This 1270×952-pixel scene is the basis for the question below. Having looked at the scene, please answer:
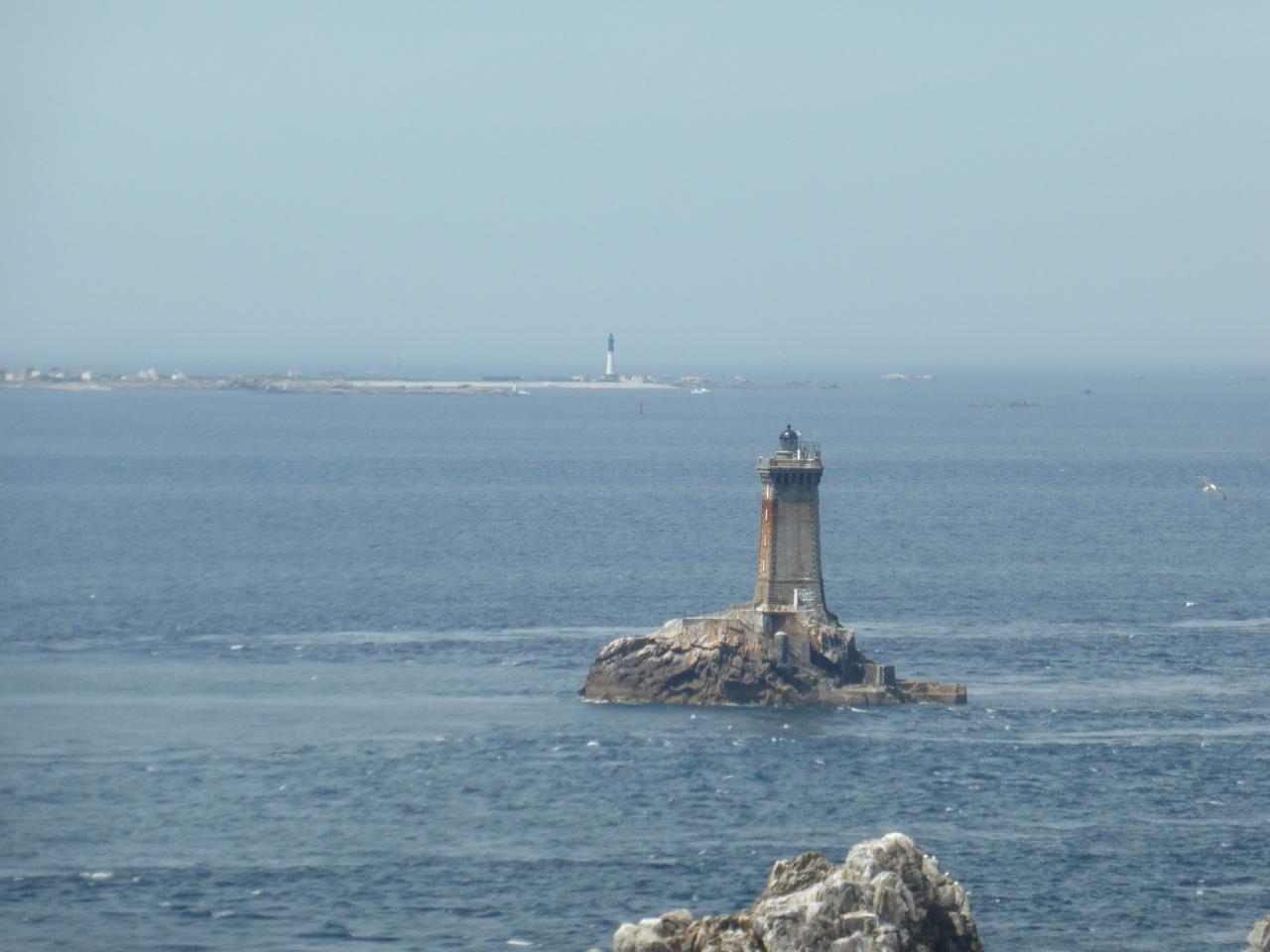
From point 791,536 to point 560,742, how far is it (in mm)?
13831

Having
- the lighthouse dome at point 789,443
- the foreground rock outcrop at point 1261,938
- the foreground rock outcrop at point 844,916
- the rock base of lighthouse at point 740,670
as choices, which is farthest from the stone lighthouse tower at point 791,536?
the foreground rock outcrop at point 1261,938

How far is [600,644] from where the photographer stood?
83750 millimetres

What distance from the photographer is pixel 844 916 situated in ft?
97.6

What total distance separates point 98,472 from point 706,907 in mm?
129091

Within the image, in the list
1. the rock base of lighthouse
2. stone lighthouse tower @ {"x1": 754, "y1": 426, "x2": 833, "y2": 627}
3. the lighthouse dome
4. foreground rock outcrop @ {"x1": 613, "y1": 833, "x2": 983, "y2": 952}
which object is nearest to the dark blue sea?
the rock base of lighthouse

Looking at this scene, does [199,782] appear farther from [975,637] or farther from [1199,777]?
[975,637]

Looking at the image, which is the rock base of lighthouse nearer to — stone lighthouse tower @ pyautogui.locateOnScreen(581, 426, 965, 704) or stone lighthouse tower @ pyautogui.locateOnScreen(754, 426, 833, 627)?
stone lighthouse tower @ pyautogui.locateOnScreen(581, 426, 965, 704)

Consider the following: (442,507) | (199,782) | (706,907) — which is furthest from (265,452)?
(706,907)

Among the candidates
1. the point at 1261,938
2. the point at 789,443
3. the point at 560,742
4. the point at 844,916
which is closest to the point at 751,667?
the point at 789,443

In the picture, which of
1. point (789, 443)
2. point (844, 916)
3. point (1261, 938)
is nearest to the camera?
point (844, 916)

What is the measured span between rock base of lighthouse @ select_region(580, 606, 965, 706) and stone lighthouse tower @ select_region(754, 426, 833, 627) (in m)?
1.90

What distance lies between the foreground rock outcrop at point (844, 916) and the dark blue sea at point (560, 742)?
14.5 meters

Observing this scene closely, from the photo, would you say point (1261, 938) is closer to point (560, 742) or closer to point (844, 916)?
point (844, 916)

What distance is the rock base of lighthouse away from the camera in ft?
239
